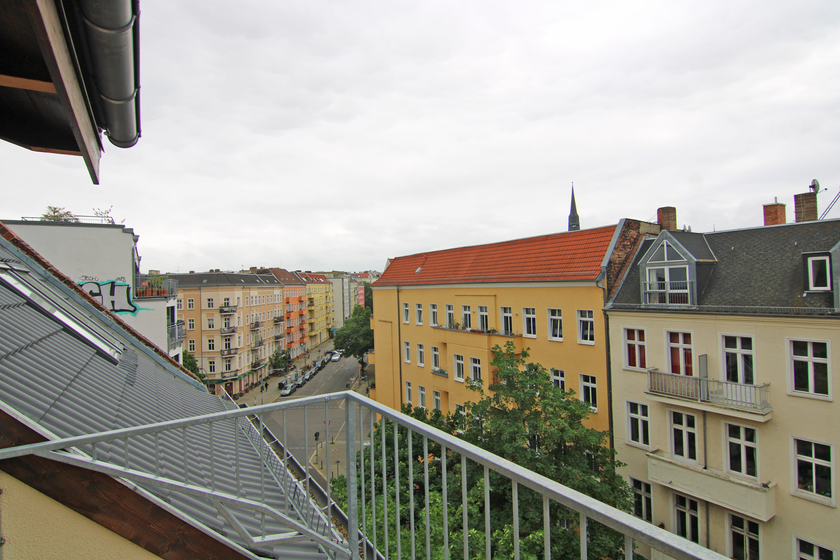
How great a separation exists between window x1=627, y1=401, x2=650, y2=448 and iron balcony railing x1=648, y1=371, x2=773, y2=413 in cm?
97

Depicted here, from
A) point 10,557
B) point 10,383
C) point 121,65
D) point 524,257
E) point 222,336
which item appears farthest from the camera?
point 222,336

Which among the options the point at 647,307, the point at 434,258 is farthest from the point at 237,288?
the point at 647,307

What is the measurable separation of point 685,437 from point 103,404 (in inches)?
564

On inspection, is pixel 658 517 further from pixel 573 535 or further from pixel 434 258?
pixel 434 258

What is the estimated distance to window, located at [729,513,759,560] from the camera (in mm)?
11562

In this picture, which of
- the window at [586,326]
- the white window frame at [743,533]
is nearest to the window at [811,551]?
the white window frame at [743,533]

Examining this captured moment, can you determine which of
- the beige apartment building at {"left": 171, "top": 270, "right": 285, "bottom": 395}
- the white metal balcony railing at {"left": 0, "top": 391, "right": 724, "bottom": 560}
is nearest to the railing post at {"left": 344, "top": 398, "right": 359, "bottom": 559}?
the white metal balcony railing at {"left": 0, "top": 391, "right": 724, "bottom": 560}

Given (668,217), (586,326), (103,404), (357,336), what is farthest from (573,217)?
(103,404)

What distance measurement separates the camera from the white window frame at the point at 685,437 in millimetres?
12336

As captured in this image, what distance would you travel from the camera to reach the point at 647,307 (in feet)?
44.7

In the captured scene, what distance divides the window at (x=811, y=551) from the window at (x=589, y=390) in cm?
578

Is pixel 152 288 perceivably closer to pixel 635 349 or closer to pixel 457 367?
pixel 457 367

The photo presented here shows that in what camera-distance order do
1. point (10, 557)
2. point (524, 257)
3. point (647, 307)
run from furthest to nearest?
1. point (524, 257)
2. point (647, 307)
3. point (10, 557)

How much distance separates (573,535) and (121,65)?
8.97 meters
